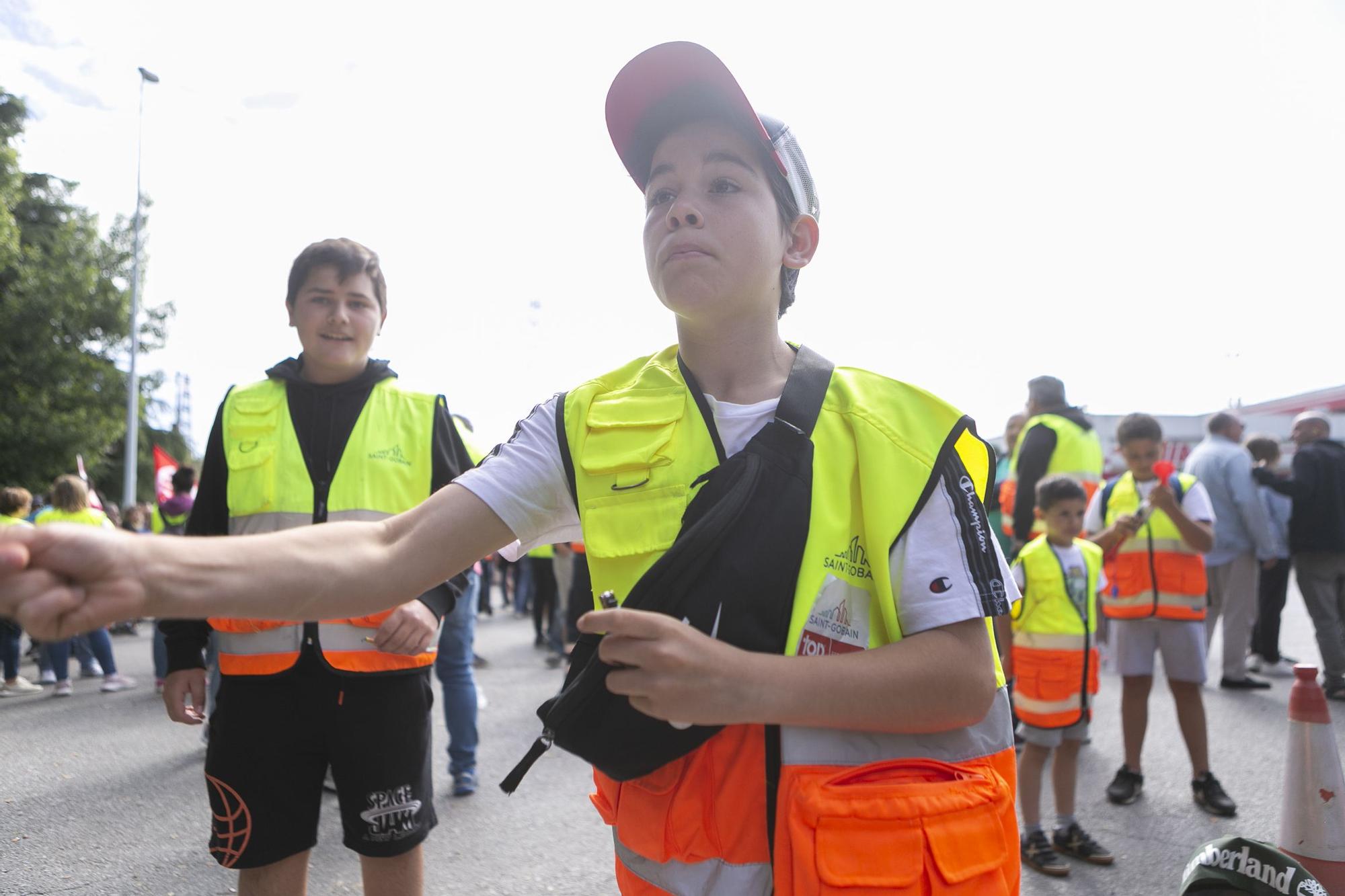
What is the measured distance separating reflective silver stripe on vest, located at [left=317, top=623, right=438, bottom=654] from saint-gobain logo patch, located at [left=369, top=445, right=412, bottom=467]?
1.70 ft

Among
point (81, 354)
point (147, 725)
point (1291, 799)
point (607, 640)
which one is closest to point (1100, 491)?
point (1291, 799)

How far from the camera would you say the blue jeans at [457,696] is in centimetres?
512

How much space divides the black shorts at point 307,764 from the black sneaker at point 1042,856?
2826mm

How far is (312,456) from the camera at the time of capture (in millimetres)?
2670

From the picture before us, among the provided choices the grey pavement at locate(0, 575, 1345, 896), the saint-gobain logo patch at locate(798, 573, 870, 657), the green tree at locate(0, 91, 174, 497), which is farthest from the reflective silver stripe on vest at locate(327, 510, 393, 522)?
the green tree at locate(0, 91, 174, 497)

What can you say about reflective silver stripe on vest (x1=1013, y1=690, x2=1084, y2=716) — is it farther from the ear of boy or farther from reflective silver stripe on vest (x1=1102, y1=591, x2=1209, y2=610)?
the ear of boy

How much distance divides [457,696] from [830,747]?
4.23 metres

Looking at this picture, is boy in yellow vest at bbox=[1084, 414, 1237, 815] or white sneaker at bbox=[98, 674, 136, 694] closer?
boy in yellow vest at bbox=[1084, 414, 1237, 815]

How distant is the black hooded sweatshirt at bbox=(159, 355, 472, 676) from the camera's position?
2531mm

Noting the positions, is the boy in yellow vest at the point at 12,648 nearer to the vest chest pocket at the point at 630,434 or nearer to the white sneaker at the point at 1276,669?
the vest chest pocket at the point at 630,434

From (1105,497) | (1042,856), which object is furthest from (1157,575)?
(1042,856)

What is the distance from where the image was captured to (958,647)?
129 cm

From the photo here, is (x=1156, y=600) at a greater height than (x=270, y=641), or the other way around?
(x=270, y=641)

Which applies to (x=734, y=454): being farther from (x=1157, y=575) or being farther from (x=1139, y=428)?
(x=1139, y=428)
